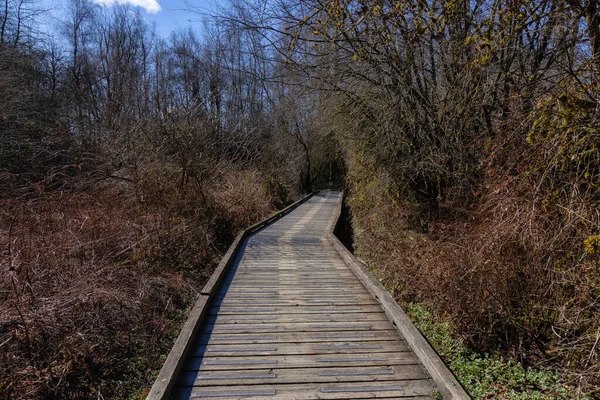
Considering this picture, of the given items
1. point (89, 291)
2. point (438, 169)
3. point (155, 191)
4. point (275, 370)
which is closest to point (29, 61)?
point (155, 191)

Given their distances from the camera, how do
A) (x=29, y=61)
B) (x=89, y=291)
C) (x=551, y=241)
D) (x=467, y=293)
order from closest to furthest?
(x=551, y=241), (x=467, y=293), (x=89, y=291), (x=29, y=61)

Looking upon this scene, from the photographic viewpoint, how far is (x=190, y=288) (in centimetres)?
701

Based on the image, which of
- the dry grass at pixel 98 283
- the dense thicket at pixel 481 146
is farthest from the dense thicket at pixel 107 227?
the dense thicket at pixel 481 146

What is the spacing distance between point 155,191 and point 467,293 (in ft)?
26.4

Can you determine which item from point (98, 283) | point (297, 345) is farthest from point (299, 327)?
point (98, 283)

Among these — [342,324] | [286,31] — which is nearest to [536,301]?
[342,324]

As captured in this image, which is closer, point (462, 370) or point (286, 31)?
point (462, 370)

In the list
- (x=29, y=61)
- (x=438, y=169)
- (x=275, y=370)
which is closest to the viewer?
(x=275, y=370)

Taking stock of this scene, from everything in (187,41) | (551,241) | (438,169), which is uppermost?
(187,41)

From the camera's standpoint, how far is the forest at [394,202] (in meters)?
3.95

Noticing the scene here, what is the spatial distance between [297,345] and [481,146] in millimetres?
4644

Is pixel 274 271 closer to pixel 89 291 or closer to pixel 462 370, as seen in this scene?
pixel 89 291

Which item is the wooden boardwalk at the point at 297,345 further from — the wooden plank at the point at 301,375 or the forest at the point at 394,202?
the forest at the point at 394,202

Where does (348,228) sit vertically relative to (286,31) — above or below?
below
